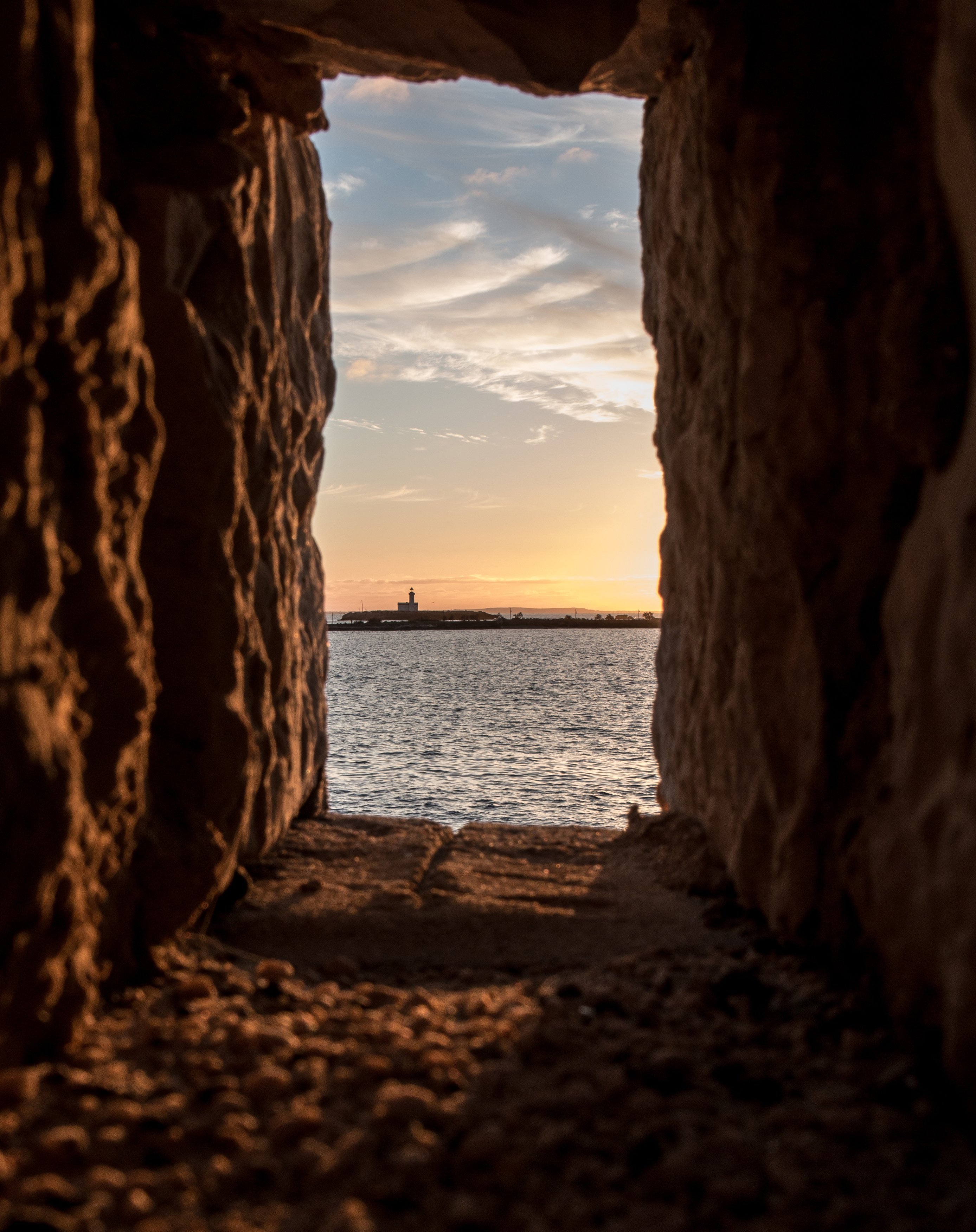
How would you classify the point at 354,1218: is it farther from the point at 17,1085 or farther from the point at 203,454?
the point at 203,454

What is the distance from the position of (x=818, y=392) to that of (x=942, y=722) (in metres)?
1.47

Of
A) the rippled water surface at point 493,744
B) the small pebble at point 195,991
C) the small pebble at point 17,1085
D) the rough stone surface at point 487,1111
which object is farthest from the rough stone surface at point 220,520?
the rippled water surface at point 493,744

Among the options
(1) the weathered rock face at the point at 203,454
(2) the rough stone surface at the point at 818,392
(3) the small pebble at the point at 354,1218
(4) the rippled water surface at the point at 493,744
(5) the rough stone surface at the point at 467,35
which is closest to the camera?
(3) the small pebble at the point at 354,1218

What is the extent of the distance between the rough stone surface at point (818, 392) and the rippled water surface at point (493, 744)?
28.8 ft

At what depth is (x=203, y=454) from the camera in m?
3.78

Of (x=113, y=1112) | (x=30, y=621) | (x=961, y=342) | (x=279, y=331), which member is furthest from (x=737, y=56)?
(x=113, y=1112)

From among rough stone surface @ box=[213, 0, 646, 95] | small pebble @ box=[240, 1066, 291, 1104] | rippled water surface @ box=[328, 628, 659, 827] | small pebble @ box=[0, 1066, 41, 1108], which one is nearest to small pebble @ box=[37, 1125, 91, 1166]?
small pebble @ box=[0, 1066, 41, 1108]

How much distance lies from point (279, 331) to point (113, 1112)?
386cm

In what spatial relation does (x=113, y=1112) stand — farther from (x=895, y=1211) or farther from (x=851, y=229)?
(x=851, y=229)

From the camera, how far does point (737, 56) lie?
372 centimetres

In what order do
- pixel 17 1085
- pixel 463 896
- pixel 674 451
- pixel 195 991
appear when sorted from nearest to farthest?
pixel 17 1085 < pixel 195 991 < pixel 463 896 < pixel 674 451

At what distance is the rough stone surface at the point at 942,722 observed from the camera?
2.33 m

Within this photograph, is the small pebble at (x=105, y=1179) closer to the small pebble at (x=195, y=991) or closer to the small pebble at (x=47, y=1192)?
the small pebble at (x=47, y=1192)

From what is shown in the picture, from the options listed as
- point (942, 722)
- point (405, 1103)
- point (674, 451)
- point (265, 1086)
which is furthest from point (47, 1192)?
point (674, 451)
